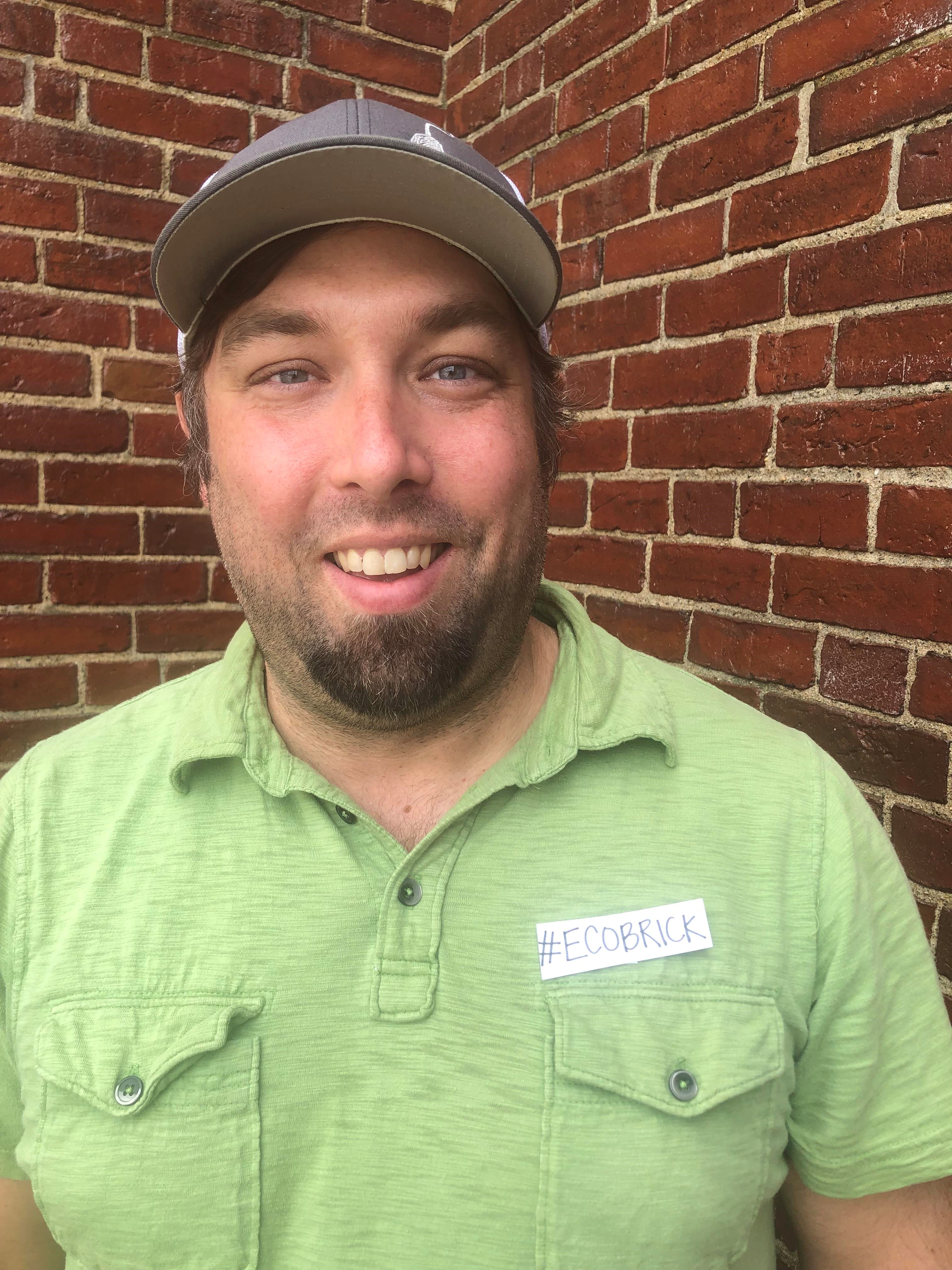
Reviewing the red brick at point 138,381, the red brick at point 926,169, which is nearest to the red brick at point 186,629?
the red brick at point 138,381

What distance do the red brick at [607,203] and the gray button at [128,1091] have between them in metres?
1.76

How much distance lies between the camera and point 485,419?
44.2 inches

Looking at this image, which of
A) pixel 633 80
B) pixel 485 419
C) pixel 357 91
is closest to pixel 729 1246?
pixel 485 419

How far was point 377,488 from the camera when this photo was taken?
104 cm

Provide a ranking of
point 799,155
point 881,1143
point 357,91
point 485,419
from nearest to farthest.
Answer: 1. point 881,1143
2. point 485,419
3. point 799,155
4. point 357,91

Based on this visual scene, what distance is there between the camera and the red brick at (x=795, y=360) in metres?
1.42

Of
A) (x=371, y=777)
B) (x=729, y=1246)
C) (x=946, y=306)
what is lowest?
(x=729, y=1246)

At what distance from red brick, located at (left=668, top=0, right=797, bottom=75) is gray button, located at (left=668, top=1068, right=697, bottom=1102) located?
64.3 inches

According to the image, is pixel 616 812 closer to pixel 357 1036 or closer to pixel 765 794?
pixel 765 794

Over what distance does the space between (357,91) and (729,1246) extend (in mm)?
2554

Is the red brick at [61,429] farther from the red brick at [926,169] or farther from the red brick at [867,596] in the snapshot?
the red brick at [926,169]

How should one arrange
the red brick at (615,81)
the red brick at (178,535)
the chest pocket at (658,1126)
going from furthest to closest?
the red brick at (178,535) → the red brick at (615,81) → the chest pocket at (658,1126)

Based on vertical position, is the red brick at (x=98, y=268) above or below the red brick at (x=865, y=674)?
above

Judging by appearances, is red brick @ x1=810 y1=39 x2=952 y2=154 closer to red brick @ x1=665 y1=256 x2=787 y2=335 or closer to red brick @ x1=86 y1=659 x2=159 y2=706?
red brick @ x1=665 y1=256 x2=787 y2=335
